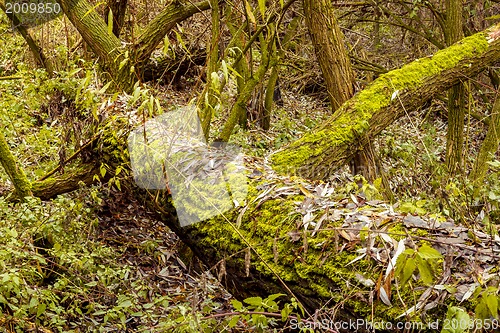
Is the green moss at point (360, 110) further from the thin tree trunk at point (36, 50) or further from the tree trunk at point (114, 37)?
the thin tree trunk at point (36, 50)

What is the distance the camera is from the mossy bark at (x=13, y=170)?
3666mm

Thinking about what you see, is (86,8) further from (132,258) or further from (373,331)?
(373,331)

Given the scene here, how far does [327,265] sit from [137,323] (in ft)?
5.87

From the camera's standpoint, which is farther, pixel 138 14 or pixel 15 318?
pixel 138 14

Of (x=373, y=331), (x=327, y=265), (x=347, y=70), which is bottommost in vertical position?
(x=373, y=331)

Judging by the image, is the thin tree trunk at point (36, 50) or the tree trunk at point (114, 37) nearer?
the tree trunk at point (114, 37)

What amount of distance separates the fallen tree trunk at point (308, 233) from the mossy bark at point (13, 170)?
605 mm

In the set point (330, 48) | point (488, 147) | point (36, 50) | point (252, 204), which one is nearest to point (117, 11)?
point (36, 50)

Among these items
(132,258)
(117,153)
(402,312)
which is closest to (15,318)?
(117,153)

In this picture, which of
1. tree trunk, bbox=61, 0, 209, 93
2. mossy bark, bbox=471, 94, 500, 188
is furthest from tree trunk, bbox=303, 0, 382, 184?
mossy bark, bbox=471, 94, 500, 188

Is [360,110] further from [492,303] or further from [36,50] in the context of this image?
[36,50]

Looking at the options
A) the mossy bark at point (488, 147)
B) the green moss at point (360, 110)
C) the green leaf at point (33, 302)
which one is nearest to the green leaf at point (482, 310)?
the green moss at point (360, 110)

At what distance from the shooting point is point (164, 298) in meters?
3.73

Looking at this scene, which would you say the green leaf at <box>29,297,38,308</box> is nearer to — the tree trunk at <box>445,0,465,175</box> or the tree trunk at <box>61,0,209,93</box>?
the tree trunk at <box>61,0,209,93</box>
